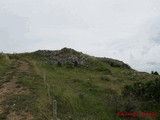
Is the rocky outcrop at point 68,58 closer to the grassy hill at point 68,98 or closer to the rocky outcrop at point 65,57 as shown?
the rocky outcrop at point 65,57

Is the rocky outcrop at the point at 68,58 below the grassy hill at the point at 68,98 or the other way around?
the other way around

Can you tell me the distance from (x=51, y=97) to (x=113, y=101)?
12.0 ft

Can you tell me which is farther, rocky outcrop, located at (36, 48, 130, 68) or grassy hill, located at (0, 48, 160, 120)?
rocky outcrop, located at (36, 48, 130, 68)

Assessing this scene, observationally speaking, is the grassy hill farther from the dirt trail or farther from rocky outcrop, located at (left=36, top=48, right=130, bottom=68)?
rocky outcrop, located at (left=36, top=48, right=130, bottom=68)

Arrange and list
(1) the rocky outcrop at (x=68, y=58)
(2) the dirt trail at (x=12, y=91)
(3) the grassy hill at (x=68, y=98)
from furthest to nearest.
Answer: (1) the rocky outcrop at (x=68, y=58), (3) the grassy hill at (x=68, y=98), (2) the dirt trail at (x=12, y=91)

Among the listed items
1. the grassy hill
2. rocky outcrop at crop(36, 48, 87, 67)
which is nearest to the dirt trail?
the grassy hill

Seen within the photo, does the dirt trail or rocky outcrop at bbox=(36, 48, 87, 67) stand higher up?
rocky outcrop at bbox=(36, 48, 87, 67)

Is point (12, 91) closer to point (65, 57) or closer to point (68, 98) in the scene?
point (68, 98)

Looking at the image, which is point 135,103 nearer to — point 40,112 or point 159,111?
point 159,111

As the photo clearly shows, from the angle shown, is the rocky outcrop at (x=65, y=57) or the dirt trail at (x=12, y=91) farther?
the rocky outcrop at (x=65, y=57)

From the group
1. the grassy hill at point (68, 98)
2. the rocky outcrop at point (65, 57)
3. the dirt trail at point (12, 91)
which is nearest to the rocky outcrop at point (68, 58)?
the rocky outcrop at point (65, 57)

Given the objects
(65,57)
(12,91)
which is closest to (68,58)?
(65,57)

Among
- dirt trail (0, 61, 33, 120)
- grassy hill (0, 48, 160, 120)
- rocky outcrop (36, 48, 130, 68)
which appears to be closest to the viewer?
dirt trail (0, 61, 33, 120)

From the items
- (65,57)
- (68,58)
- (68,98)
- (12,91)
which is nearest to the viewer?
(68,98)
